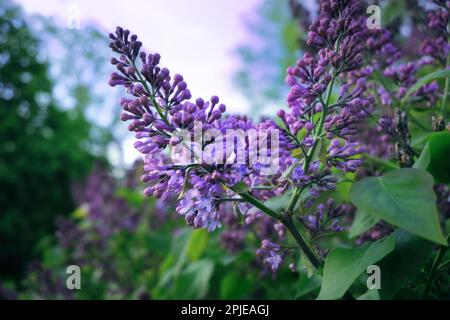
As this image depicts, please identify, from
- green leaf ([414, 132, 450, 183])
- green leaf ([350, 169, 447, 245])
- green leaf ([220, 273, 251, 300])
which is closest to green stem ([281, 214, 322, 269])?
green leaf ([350, 169, 447, 245])

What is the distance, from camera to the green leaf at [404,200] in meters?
1.17

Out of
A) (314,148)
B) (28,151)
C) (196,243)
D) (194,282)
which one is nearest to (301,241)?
(314,148)

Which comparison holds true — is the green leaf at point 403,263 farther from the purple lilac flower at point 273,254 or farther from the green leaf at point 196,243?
the green leaf at point 196,243

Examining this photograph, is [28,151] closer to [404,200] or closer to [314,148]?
[314,148]

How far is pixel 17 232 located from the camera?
8.90m

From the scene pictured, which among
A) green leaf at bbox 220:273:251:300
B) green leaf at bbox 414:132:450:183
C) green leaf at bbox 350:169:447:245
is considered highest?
green leaf at bbox 414:132:450:183

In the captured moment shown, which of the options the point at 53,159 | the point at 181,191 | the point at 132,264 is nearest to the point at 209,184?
the point at 181,191

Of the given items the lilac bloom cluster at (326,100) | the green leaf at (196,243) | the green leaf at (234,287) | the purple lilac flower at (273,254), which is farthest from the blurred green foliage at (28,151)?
the lilac bloom cluster at (326,100)

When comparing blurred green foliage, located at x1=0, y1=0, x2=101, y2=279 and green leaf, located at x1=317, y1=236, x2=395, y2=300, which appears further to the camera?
blurred green foliage, located at x1=0, y1=0, x2=101, y2=279

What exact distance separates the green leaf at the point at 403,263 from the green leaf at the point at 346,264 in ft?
0.22

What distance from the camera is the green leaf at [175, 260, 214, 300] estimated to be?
2656 mm

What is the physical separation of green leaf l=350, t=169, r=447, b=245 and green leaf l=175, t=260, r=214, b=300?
1.51 metres

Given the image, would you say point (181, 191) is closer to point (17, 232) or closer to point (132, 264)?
point (132, 264)

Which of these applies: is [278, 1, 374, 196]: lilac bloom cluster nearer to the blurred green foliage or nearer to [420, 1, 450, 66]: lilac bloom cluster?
[420, 1, 450, 66]: lilac bloom cluster
